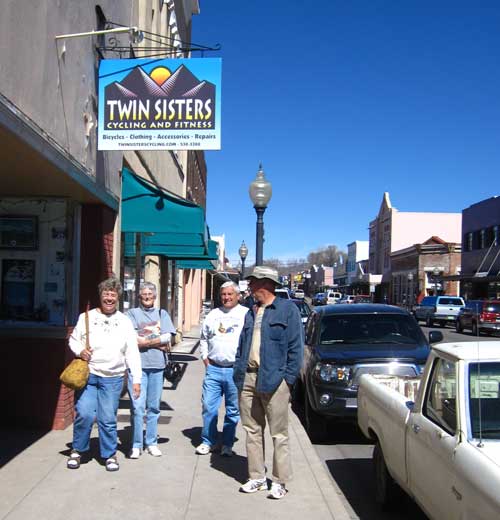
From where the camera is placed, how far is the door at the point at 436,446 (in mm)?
3785

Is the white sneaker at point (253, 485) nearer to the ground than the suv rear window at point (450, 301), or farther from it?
nearer to the ground

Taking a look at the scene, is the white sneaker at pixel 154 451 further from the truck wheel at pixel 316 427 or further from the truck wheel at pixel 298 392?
the truck wheel at pixel 298 392

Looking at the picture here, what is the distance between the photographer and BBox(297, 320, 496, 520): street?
5.50m

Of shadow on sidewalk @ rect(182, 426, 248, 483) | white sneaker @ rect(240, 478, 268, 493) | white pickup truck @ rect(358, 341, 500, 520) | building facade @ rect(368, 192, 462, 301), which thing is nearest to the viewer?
white pickup truck @ rect(358, 341, 500, 520)

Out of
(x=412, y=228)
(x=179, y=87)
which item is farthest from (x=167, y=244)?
(x=412, y=228)

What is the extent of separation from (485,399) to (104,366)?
3.24 m

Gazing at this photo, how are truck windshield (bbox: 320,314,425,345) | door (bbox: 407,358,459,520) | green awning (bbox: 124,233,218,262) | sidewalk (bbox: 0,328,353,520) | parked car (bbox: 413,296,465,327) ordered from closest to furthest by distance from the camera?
door (bbox: 407,358,459,520) < sidewalk (bbox: 0,328,353,520) < truck windshield (bbox: 320,314,425,345) < green awning (bbox: 124,233,218,262) < parked car (bbox: 413,296,465,327)

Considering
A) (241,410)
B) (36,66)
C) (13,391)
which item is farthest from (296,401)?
(36,66)

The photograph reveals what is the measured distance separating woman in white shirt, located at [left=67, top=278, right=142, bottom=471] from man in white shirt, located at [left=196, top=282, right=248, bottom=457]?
0.97 meters

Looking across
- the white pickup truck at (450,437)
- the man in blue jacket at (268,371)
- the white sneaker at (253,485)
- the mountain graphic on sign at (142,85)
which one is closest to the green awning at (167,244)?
the mountain graphic on sign at (142,85)

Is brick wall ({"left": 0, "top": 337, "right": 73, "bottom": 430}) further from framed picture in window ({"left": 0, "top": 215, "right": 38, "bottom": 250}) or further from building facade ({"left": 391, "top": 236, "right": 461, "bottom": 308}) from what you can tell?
building facade ({"left": 391, "top": 236, "right": 461, "bottom": 308})

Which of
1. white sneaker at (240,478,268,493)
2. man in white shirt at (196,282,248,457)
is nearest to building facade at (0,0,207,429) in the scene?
man in white shirt at (196,282,248,457)

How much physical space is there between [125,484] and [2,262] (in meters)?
3.32

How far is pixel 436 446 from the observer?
4.03 metres
